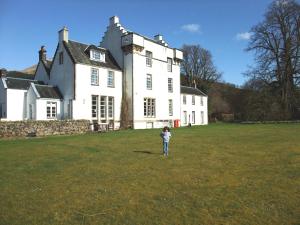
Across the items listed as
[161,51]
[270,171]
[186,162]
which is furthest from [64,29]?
[270,171]

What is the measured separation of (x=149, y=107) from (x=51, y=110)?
1345 centimetres

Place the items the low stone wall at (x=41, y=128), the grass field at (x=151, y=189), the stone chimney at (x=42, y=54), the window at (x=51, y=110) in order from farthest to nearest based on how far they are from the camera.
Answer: the stone chimney at (x=42, y=54) → the window at (x=51, y=110) → the low stone wall at (x=41, y=128) → the grass field at (x=151, y=189)

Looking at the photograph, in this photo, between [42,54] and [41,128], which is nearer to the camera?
[41,128]

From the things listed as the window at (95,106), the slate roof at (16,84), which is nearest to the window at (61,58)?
the slate roof at (16,84)

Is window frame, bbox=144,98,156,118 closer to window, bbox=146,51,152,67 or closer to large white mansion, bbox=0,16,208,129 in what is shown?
large white mansion, bbox=0,16,208,129

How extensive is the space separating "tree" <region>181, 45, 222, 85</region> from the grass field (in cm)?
5566

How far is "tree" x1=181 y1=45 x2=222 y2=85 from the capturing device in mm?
68125

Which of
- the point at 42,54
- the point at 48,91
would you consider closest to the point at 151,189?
the point at 48,91

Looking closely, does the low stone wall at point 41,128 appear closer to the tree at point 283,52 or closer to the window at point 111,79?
the window at point 111,79

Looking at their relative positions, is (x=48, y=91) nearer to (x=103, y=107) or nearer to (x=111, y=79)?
(x=103, y=107)

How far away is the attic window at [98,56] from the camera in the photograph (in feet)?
118

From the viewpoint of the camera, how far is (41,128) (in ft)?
86.3

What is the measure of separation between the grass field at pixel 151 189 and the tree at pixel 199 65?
55662 millimetres

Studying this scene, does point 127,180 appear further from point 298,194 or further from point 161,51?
point 161,51
